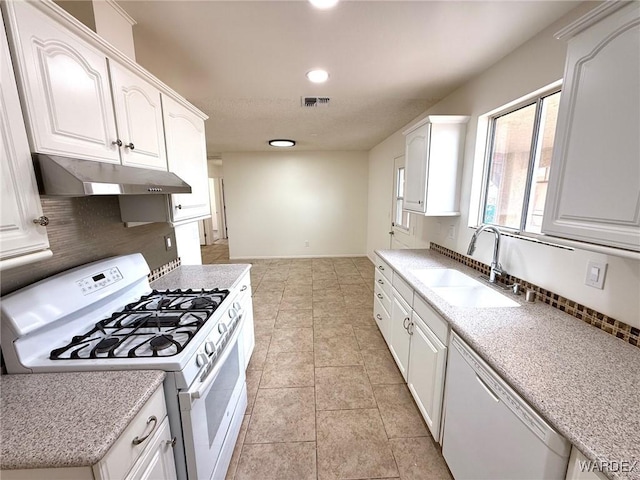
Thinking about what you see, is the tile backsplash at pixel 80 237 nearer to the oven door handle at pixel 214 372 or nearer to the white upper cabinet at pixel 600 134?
the oven door handle at pixel 214 372

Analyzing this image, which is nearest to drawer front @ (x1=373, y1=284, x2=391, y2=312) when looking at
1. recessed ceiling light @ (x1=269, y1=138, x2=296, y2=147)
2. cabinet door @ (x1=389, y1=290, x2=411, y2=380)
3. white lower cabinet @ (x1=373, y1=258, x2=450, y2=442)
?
white lower cabinet @ (x1=373, y1=258, x2=450, y2=442)

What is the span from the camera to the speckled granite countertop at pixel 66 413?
677 mm

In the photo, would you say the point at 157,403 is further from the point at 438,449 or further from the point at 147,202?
the point at 438,449

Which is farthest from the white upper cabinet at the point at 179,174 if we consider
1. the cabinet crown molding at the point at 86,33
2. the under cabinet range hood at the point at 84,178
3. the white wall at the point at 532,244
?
→ the white wall at the point at 532,244

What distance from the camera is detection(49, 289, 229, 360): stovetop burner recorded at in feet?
3.47

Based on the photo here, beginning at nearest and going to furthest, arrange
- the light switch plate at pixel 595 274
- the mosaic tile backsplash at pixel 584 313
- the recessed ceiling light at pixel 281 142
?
the mosaic tile backsplash at pixel 584 313, the light switch plate at pixel 595 274, the recessed ceiling light at pixel 281 142

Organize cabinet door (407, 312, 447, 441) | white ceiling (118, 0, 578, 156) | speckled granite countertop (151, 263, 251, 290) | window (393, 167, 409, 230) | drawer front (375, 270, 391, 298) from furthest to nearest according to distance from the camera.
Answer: window (393, 167, 409, 230)
drawer front (375, 270, 391, 298)
speckled granite countertop (151, 263, 251, 290)
cabinet door (407, 312, 447, 441)
white ceiling (118, 0, 578, 156)

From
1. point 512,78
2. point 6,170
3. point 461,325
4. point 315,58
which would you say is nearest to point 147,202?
point 6,170

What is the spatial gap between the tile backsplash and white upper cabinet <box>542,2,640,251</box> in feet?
7.39

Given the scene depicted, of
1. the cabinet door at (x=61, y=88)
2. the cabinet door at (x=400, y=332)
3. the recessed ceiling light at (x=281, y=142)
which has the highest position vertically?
the recessed ceiling light at (x=281, y=142)

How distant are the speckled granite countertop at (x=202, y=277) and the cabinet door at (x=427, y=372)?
135 centimetres

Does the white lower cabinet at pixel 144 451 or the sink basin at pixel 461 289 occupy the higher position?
the sink basin at pixel 461 289

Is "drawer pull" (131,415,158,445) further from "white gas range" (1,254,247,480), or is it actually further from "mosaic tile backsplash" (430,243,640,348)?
"mosaic tile backsplash" (430,243,640,348)

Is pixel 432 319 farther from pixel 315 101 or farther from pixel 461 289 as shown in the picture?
pixel 315 101
